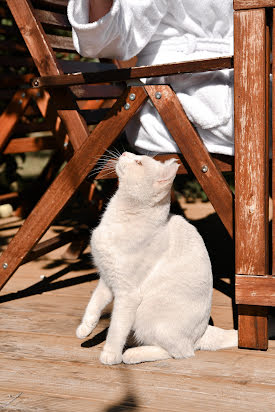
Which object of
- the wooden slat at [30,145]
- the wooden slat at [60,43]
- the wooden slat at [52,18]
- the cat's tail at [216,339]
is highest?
the wooden slat at [52,18]

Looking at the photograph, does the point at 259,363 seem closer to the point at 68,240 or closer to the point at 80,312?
the point at 80,312

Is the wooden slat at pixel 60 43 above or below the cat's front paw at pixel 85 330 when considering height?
above

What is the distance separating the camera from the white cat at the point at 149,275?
1816 millimetres

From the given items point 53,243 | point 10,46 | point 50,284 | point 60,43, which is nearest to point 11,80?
point 10,46

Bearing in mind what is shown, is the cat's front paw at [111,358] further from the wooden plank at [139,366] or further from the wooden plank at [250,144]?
the wooden plank at [250,144]

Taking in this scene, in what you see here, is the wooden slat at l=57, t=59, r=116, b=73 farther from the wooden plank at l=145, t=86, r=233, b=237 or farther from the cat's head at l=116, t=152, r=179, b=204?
the cat's head at l=116, t=152, r=179, b=204

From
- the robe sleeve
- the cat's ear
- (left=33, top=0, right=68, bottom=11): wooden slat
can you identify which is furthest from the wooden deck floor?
(left=33, top=0, right=68, bottom=11): wooden slat

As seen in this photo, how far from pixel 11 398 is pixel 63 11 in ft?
6.77

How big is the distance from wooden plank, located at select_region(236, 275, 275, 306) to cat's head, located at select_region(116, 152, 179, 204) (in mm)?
412

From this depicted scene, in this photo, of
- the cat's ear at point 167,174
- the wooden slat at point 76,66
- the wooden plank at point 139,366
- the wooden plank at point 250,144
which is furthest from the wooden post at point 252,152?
the wooden slat at point 76,66

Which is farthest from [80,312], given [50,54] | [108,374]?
[50,54]

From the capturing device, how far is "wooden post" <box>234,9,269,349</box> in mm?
1785

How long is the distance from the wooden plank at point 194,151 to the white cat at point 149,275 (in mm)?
159

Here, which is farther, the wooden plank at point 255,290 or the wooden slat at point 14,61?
the wooden slat at point 14,61
